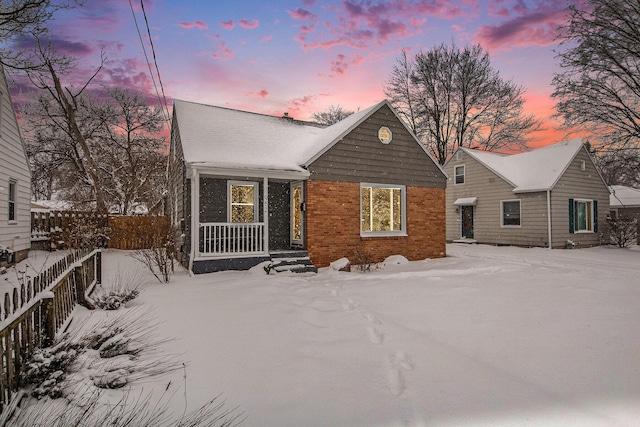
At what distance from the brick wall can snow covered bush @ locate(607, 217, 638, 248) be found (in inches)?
478

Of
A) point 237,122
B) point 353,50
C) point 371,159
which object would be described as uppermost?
point 353,50

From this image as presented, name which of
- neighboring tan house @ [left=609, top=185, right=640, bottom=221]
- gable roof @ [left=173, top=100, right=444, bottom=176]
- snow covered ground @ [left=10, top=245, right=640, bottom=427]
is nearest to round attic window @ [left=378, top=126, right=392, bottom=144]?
gable roof @ [left=173, top=100, right=444, bottom=176]

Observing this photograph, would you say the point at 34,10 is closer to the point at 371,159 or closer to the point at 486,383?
the point at 371,159

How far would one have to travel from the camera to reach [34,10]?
8508 mm

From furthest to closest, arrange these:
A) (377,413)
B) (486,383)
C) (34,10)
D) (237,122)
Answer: (237,122), (34,10), (486,383), (377,413)

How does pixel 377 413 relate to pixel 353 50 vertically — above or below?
below

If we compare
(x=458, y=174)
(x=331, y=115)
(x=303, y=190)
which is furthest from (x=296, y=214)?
(x=331, y=115)

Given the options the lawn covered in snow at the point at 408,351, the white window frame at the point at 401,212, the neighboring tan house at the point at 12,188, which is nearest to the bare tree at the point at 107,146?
the neighboring tan house at the point at 12,188

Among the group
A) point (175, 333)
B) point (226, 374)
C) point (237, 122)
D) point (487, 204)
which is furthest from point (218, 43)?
point (487, 204)

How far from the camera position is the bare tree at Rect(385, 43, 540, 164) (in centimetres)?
2570

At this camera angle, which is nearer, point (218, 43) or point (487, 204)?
point (218, 43)

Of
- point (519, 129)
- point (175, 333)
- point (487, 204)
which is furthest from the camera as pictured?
point (519, 129)

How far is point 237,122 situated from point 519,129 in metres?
24.6

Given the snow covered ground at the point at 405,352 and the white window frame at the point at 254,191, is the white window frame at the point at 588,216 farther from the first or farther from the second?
the white window frame at the point at 254,191
